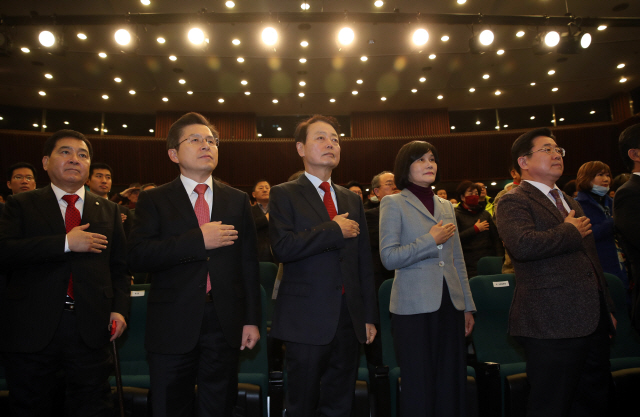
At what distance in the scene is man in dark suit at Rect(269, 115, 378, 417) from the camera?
62.3 inches

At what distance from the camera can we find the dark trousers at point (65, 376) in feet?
5.37

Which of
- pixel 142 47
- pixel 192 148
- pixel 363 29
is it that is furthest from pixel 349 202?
pixel 142 47

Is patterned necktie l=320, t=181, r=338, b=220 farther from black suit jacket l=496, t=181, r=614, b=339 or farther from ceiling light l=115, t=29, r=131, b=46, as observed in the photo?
ceiling light l=115, t=29, r=131, b=46

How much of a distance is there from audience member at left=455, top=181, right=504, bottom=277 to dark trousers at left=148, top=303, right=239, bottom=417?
3.05 metres

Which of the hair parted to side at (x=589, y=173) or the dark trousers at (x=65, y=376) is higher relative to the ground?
the hair parted to side at (x=589, y=173)

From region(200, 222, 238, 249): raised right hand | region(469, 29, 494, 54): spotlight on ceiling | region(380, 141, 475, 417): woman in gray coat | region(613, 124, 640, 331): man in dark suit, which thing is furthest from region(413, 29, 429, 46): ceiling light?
region(200, 222, 238, 249): raised right hand

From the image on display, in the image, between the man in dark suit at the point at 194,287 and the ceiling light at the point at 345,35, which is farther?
the ceiling light at the point at 345,35

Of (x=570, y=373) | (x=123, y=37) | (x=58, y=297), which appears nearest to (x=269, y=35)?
(x=123, y=37)

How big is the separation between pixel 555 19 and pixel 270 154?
297 inches

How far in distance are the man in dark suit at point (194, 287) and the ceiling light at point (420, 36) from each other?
15.8 ft

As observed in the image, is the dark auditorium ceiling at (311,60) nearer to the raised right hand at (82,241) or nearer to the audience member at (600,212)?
the audience member at (600,212)

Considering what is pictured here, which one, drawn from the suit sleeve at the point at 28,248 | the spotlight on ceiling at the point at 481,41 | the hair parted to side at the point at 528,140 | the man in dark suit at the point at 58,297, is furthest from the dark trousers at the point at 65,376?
the spotlight on ceiling at the point at 481,41

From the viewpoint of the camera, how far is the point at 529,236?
170 centimetres

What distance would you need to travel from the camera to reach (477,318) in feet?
8.16
